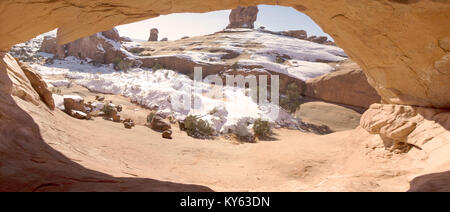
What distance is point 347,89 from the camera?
63.5 feet

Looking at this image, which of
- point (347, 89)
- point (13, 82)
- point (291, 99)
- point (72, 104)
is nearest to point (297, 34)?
point (347, 89)

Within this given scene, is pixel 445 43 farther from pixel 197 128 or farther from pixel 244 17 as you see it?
pixel 244 17

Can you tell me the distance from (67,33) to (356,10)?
4867 mm

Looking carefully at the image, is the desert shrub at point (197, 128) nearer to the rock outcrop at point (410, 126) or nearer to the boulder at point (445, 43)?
the rock outcrop at point (410, 126)

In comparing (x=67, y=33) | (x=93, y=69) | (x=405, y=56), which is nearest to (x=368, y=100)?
(x=405, y=56)

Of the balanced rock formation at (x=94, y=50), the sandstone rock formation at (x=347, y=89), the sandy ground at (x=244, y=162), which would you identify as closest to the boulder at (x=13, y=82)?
the sandy ground at (x=244, y=162)

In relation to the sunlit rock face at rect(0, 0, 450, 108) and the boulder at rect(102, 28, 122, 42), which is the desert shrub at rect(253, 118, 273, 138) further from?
the boulder at rect(102, 28, 122, 42)

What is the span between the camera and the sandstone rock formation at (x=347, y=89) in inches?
738

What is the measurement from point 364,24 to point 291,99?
16.8 meters

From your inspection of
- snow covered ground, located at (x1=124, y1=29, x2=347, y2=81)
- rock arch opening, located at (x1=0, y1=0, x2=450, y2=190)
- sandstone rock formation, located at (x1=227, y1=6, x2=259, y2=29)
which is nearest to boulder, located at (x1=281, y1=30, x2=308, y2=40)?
Answer: snow covered ground, located at (x1=124, y1=29, x2=347, y2=81)

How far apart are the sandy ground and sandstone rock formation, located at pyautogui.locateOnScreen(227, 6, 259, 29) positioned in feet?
141

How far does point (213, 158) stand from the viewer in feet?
21.1

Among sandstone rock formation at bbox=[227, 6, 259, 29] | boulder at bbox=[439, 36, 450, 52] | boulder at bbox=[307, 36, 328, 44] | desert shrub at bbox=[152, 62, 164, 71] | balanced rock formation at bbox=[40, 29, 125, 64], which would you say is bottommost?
boulder at bbox=[439, 36, 450, 52]

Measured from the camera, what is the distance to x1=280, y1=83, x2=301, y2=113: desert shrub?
59.5 feet
